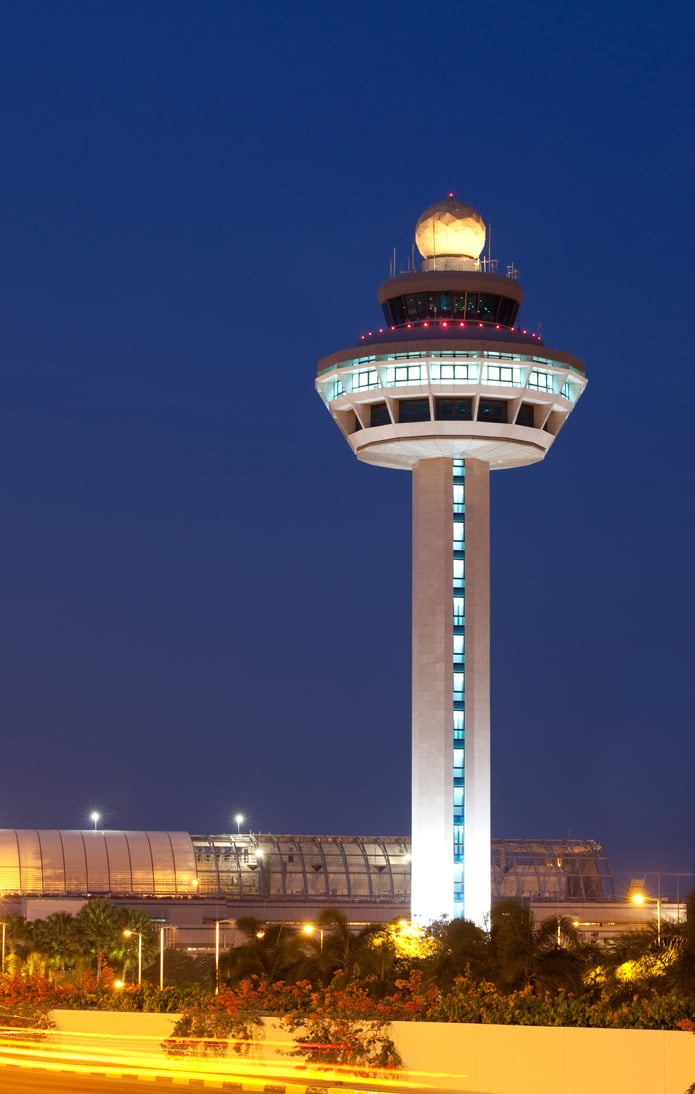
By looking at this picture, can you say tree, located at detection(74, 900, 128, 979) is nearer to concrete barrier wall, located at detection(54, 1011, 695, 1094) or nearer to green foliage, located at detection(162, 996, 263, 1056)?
green foliage, located at detection(162, 996, 263, 1056)

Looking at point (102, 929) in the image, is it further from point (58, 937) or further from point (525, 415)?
point (525, 415)

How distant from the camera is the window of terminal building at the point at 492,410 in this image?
115438 millimetres

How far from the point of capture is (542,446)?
119562mm

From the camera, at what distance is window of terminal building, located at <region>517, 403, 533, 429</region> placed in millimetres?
118062

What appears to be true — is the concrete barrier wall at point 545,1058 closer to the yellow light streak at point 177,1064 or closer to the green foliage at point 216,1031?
the yellow light streak at point 177,1064

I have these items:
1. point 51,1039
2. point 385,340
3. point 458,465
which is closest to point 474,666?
point 458,465

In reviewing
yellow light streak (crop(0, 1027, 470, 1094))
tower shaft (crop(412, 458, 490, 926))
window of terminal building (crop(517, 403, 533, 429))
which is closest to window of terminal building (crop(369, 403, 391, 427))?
tower shaft (crop(412, 458, 490, 926))

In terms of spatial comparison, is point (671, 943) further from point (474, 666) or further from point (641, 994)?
point (474, 666)

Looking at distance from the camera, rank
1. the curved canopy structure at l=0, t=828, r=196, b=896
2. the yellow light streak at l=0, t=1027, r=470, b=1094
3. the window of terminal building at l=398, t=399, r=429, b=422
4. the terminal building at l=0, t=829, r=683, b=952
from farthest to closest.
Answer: the curved canopy structure at l=0, t=828, r=196, b=896 < the terminal building at l=0, t=829, r=683, b=952 < the window of terminal building at l=398, t=399, r=429, b=422 < the yellow light streak at l=0, t=1027, r=470, b=1094

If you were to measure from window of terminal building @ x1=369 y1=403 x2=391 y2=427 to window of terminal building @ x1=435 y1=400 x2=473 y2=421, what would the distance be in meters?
3.38

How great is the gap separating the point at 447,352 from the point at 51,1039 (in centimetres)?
5688

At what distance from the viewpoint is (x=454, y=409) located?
115m

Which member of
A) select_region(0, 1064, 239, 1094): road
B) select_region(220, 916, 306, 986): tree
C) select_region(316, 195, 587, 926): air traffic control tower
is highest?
select_region(316, 195, 587, 926): air traffic control tower

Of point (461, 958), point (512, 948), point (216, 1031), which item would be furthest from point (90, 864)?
point (216, 1031)
